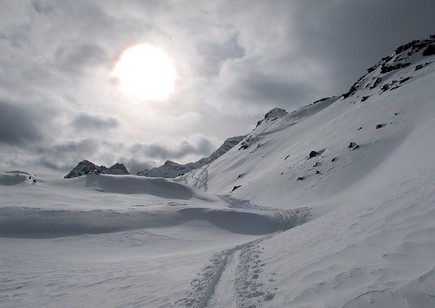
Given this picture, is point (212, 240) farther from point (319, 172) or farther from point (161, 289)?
point (319, 172)

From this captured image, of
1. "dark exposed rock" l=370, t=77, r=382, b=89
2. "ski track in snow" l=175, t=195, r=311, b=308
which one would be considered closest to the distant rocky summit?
"ski track in snow" l=175, t=195, r=311, b=308

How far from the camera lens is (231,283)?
29.0ft

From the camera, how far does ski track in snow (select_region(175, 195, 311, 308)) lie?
7434mm

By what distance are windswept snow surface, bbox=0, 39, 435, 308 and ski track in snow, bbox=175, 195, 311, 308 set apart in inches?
2.3

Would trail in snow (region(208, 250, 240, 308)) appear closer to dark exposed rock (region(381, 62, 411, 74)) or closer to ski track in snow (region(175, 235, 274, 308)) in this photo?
ski track in snow (region(175, 235, 274, 308))

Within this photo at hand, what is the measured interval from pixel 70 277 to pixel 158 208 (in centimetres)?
1494

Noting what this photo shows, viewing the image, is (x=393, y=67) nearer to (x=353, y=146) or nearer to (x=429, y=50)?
(x=429, y=50)

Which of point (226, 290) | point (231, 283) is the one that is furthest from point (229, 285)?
point (226, 290)

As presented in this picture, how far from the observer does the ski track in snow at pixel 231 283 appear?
24.4 feet

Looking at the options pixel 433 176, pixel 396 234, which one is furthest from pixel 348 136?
pixel 396 234

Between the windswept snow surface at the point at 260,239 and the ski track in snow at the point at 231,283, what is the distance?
2.3 inches

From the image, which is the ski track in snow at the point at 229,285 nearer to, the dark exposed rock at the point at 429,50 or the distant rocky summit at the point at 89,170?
the distant rocky summit at the point at 89,170

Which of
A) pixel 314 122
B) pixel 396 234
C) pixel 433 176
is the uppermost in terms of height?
pixel 314 122

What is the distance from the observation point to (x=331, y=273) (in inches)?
278
